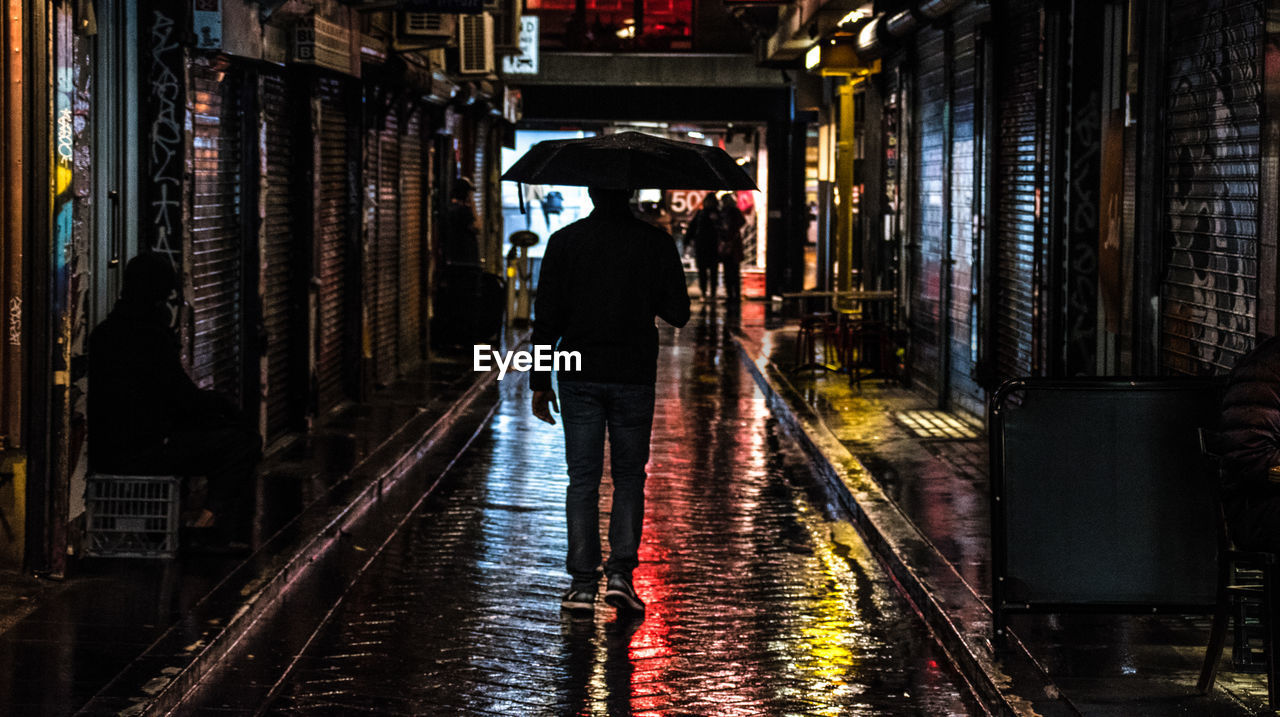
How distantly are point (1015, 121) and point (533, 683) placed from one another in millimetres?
8374

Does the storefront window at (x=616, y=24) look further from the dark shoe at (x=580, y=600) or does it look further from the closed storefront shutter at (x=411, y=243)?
the dark shoe at (x=580, y=600)

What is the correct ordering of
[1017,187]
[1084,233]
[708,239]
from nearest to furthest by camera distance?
[1084,233], [1017,187], [708,239]

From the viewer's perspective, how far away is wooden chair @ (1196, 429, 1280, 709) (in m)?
6.19

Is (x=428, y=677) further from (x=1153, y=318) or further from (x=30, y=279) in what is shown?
(x=1153, y=318)

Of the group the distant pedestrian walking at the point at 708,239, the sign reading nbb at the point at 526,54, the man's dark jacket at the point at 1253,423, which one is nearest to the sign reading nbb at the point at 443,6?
the man's dark jacket at the point at 1253,423

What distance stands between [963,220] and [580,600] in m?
A: 8.50

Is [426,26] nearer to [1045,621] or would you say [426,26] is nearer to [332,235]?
[332,235]

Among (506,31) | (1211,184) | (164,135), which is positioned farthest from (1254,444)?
(506,31)

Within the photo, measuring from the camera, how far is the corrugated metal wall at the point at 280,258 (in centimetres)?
1320

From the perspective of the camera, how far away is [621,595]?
318 inches

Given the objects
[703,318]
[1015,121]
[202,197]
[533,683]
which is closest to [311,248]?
[202,197]

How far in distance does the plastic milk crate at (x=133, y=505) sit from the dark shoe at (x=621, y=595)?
218 centimetres

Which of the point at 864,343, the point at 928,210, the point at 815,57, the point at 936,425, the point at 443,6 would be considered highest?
the point at 815,57

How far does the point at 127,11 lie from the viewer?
995 cm
